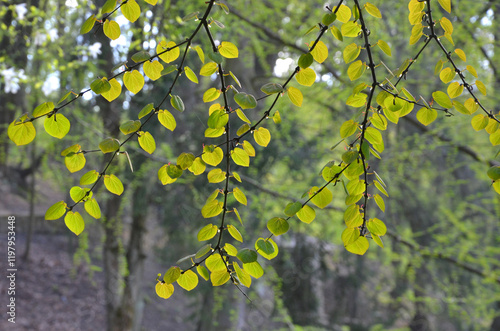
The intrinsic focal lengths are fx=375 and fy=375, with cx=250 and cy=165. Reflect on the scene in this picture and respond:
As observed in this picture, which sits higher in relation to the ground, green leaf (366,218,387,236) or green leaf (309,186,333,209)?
green leaf (309,186,333,209)

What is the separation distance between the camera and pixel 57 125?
1.88 ft

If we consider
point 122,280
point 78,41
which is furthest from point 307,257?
point 78,41

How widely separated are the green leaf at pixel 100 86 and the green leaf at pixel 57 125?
7 centimetres

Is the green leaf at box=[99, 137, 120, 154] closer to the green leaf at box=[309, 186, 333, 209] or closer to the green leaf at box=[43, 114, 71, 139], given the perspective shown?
the green leaf at box=[43, 114, 71, 139]

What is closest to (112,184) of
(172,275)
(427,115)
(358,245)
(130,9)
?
(172,275)

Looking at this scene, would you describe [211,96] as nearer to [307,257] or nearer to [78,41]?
[78,41]

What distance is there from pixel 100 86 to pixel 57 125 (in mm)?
95

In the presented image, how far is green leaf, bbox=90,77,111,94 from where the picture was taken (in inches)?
21.5

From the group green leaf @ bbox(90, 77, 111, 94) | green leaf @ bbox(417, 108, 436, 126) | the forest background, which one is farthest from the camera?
the forest background

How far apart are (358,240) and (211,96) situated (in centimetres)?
35

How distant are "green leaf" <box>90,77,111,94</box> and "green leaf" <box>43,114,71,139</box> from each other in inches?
2.8

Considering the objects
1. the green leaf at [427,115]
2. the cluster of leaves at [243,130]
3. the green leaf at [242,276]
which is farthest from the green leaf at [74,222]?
the green leaf at [427,115]

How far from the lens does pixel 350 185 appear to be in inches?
24.2

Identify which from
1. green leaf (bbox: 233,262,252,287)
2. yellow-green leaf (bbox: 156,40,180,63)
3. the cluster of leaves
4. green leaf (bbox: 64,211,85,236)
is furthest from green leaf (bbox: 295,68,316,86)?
green leaf (bbox: 64,211,85,236)
